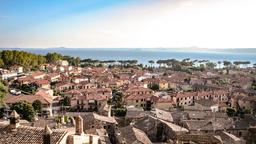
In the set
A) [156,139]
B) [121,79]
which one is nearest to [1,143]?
[156,139]

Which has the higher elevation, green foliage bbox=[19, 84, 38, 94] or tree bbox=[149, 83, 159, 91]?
green foliage bbox=[19, 84, 38, 94]

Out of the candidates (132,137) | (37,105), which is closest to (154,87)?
(37,105)

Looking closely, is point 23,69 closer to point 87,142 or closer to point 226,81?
point 226,81

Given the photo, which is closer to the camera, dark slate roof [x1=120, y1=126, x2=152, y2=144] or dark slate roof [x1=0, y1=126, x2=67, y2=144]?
dark slate roof [x1=0, y1=126, x2=67, y2=144]

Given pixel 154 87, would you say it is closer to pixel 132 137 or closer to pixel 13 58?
pixel 13 58

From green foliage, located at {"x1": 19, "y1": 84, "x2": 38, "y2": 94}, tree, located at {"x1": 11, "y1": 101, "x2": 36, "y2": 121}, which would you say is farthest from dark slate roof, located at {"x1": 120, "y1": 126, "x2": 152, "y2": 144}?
green foliage, located at {"x1": 19, "y1": 84, "x2": 38, "y2": 94}

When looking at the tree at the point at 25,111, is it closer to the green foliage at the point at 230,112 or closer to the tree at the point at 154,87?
the green foliage at the point at 230,112

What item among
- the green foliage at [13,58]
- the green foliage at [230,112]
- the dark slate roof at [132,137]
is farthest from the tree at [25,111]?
the green foliage at [13,58]

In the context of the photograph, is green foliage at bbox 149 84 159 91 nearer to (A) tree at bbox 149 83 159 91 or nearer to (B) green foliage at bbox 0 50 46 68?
(A) tree at bbox 149 83 159 91
